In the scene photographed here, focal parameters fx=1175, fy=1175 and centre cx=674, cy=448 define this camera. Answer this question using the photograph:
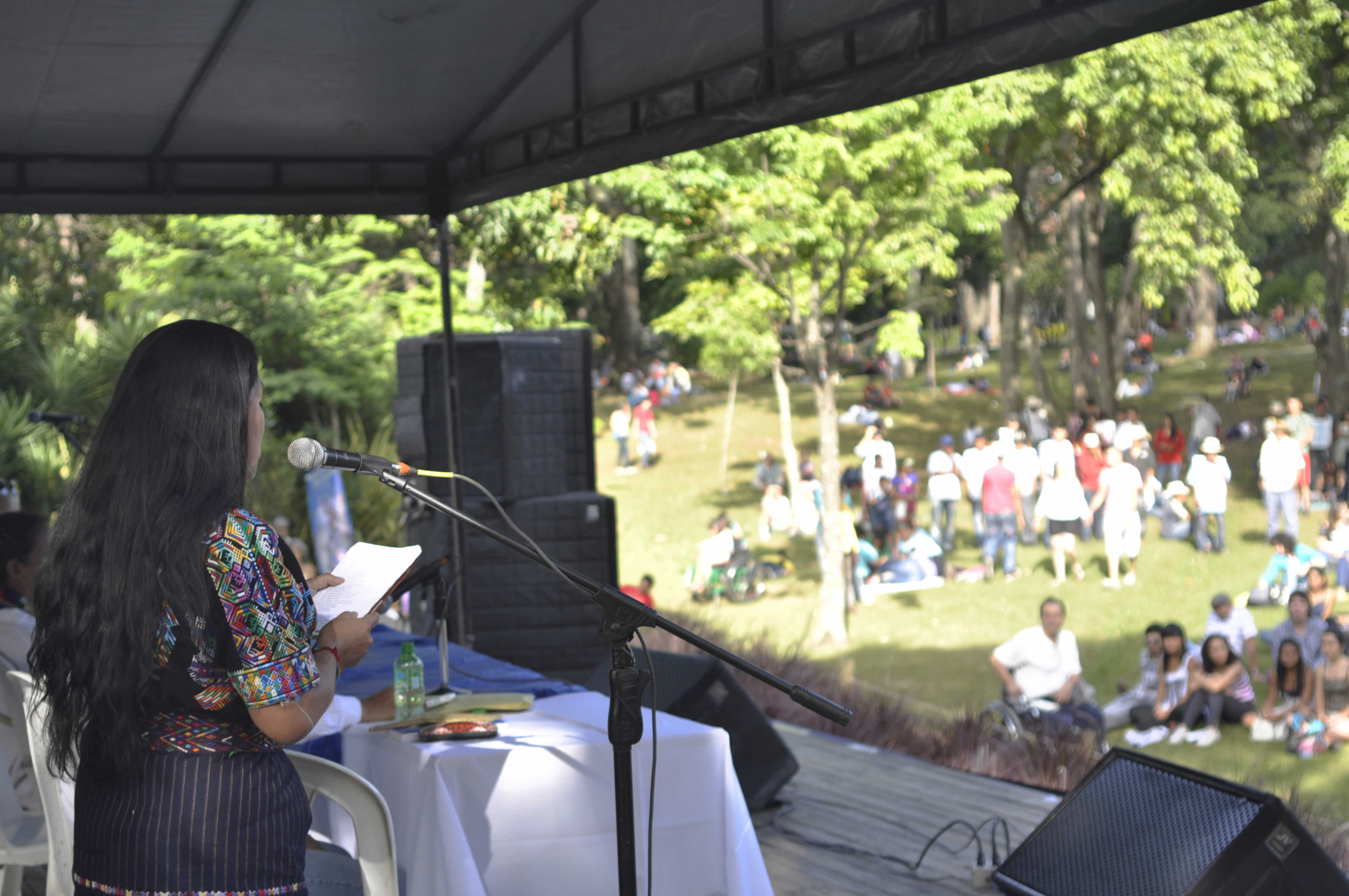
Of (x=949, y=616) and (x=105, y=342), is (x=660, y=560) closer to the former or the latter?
(x=949, y=616)

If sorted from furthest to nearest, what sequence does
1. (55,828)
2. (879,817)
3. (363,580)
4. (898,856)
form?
1. (879,817)
2. (898,856)
3. (55,828)
4. (363,580)

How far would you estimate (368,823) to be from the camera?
2.20 m

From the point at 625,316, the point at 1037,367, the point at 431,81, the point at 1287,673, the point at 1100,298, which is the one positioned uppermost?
the point at 625,316

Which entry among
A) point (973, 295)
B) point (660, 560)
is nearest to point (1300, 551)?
point (660, 560)

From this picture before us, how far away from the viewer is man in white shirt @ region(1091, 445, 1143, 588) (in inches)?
559

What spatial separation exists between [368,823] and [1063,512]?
13668 millimetres

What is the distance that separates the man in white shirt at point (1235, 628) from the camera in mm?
10148

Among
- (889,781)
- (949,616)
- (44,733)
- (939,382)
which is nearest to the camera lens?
(44,733)

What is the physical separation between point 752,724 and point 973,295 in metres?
42.7

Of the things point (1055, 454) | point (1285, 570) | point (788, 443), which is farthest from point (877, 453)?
point (1285, 570)

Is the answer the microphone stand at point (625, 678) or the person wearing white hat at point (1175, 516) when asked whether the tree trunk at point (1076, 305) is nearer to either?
the person wearing white hat at point (1175, 516)

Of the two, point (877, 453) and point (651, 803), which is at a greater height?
point (877, 453)

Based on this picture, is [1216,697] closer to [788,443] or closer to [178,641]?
[178,641]

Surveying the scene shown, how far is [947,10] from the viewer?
2994 mm
